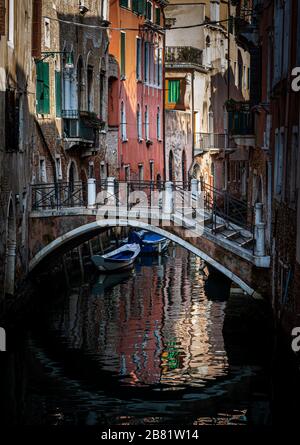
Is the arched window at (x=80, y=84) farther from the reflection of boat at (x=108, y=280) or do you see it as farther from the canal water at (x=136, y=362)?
the canal water at (x=136, y=362)

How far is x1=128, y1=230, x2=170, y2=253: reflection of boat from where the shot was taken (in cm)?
3747

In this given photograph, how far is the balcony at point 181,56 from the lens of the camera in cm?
4816

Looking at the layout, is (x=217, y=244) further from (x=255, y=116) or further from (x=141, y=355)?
(x=255, y=116)

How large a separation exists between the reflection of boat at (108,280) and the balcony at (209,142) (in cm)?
1776

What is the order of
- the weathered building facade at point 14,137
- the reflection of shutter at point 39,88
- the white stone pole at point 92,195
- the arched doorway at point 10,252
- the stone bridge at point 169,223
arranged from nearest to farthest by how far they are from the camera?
the stone bridge at point 169,223
the weathered building facade at point 14,137
the arched doorway at point 10,252
the white stone pole at point 92,195
the reflection of shutter at point 39,88

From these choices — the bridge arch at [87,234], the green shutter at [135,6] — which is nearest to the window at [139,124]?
the green shutter at [135,6]

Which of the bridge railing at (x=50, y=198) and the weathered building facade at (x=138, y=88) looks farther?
the weathered building facade at (x=138, y=88)

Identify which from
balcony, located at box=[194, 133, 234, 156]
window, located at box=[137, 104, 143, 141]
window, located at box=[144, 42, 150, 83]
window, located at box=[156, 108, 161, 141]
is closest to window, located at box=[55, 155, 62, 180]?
window, located at box=[137, 104, 143, 141]

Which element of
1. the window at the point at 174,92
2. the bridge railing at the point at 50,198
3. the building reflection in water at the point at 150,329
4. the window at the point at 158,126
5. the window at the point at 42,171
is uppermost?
the window at the point at 174,92

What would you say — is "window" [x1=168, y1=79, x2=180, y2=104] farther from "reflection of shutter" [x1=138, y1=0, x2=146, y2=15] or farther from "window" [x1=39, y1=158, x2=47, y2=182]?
"window" [x1=39, y1=158, x2=47, y2=182]

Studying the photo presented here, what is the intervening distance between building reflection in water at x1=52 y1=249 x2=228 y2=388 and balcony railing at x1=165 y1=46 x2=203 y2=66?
17937 millimetres

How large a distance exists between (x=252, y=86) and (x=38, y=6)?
5.10m

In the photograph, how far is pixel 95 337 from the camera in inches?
904

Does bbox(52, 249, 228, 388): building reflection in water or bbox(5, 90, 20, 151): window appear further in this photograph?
bbox(5, 90, 20, 151): window
